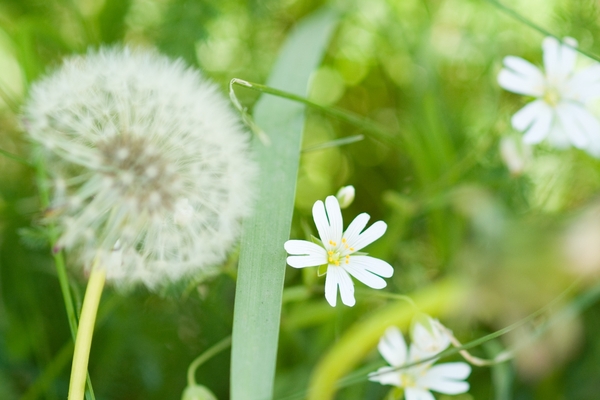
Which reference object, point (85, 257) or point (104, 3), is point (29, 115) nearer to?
point (85, 257)

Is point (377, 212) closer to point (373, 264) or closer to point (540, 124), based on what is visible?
point (540, 124)

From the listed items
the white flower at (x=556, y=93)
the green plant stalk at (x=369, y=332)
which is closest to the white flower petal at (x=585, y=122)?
the white flower at (x=556, y=93)

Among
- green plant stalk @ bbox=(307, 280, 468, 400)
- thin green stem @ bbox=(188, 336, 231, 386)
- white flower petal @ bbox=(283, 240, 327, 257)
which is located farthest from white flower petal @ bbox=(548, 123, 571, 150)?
thin green stem @ bbox=(188, 336, 231, 386)

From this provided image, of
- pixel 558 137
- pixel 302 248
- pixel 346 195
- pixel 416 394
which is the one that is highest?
pixel 558 137

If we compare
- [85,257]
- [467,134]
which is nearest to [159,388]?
[85,257]

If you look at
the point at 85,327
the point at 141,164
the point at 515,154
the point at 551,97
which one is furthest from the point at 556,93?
the point at 85,327

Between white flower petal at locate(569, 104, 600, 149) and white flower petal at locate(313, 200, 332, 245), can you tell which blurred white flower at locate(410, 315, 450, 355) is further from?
white flower petal at locate(569, 104, 600, 149)

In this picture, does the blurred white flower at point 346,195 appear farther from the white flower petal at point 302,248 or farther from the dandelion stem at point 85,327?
the dandelion stem at point 85,327
